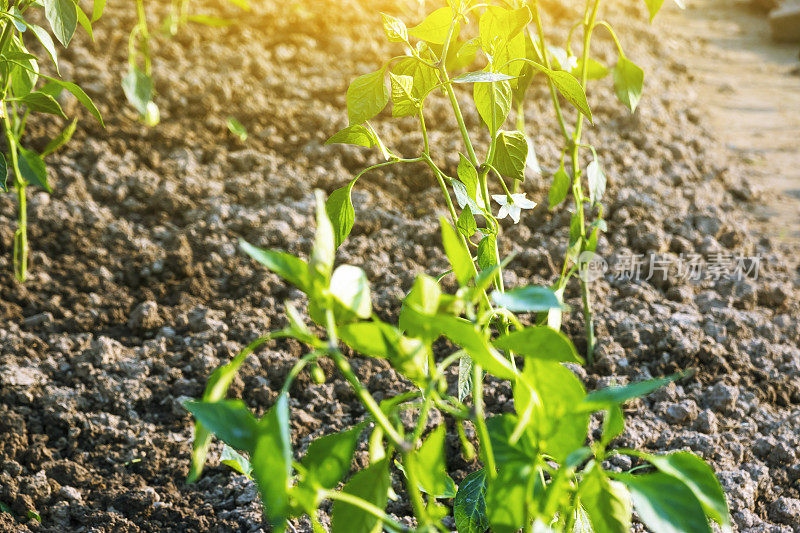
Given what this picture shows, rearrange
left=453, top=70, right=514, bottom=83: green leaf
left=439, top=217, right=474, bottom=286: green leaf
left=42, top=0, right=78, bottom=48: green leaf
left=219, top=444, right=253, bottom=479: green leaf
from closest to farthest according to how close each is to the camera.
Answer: left=439, top=217, right=474, bottom=286: green leaf, left=453, top=70, right=514, bottom=83: green leaf, left=219, top=444, right=253, bottom=479: green leaf, left=42, top=0, right=78, bottom=48: green leaf

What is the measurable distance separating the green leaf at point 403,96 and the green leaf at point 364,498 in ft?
1.43

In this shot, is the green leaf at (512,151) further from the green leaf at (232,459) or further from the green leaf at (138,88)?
the green leaf at (138,88)

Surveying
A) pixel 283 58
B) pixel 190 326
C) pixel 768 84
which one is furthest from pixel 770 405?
pixel 768 84

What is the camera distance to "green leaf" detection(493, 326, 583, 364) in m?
0.63

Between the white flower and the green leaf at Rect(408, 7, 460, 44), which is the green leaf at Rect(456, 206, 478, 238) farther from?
the green leaf at Rect(408, 7, 460, 44)

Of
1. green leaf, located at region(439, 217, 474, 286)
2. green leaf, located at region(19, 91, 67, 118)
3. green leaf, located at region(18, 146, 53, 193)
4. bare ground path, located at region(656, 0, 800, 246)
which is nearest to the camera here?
green leaf, located at region(439, 217, 474, 286)

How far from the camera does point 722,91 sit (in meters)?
3.40

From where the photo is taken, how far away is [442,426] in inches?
27.0

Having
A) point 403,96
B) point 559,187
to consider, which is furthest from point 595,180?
point 403,96

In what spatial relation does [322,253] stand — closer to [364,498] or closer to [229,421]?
[229,421]

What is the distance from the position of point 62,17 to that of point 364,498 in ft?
2.64

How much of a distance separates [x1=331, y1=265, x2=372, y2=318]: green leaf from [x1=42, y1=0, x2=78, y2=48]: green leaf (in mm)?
692

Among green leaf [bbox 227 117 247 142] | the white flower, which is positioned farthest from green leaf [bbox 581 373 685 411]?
green leaf [bbox 227 117 247 142]

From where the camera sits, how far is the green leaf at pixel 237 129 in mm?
2312
